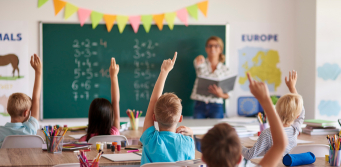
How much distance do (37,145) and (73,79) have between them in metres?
2.38

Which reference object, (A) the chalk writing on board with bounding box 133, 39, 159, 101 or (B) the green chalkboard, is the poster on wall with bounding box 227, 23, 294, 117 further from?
(A) the chalk writing on board with bounding box 133, 39, 159, 101

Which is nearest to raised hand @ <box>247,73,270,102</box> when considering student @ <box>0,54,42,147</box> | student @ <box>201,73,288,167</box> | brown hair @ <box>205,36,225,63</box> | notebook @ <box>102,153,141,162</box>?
student @ <box>201,73,288,167</box>

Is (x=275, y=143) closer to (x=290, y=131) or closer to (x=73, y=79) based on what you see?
(x=290, y=131)

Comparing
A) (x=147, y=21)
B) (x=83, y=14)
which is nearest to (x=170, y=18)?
(x=147, y=21)

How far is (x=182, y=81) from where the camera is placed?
500cm

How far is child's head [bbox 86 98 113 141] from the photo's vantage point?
8.37ft

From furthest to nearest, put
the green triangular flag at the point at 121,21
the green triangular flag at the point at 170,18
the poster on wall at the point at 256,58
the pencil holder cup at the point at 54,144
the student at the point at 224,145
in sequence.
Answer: the poster on wall at the point at 256,58 → the green triangular flag at the point at 170,18 → the green triangular flag at the point at 121,21 → the pencil holder cup at the point at 54,144 → the student at the point at 224,145

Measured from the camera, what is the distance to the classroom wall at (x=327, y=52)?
4.87 metres

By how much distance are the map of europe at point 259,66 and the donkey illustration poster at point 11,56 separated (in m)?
3.08

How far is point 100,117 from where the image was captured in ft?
8.49

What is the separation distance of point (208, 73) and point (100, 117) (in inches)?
101

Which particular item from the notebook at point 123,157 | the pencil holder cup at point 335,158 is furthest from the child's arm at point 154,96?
the pencil holder cup at point 335,158

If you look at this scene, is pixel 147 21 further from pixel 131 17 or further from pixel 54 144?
pixel 54 144

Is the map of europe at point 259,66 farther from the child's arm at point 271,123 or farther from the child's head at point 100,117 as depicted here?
the child's arm at point 271,123
